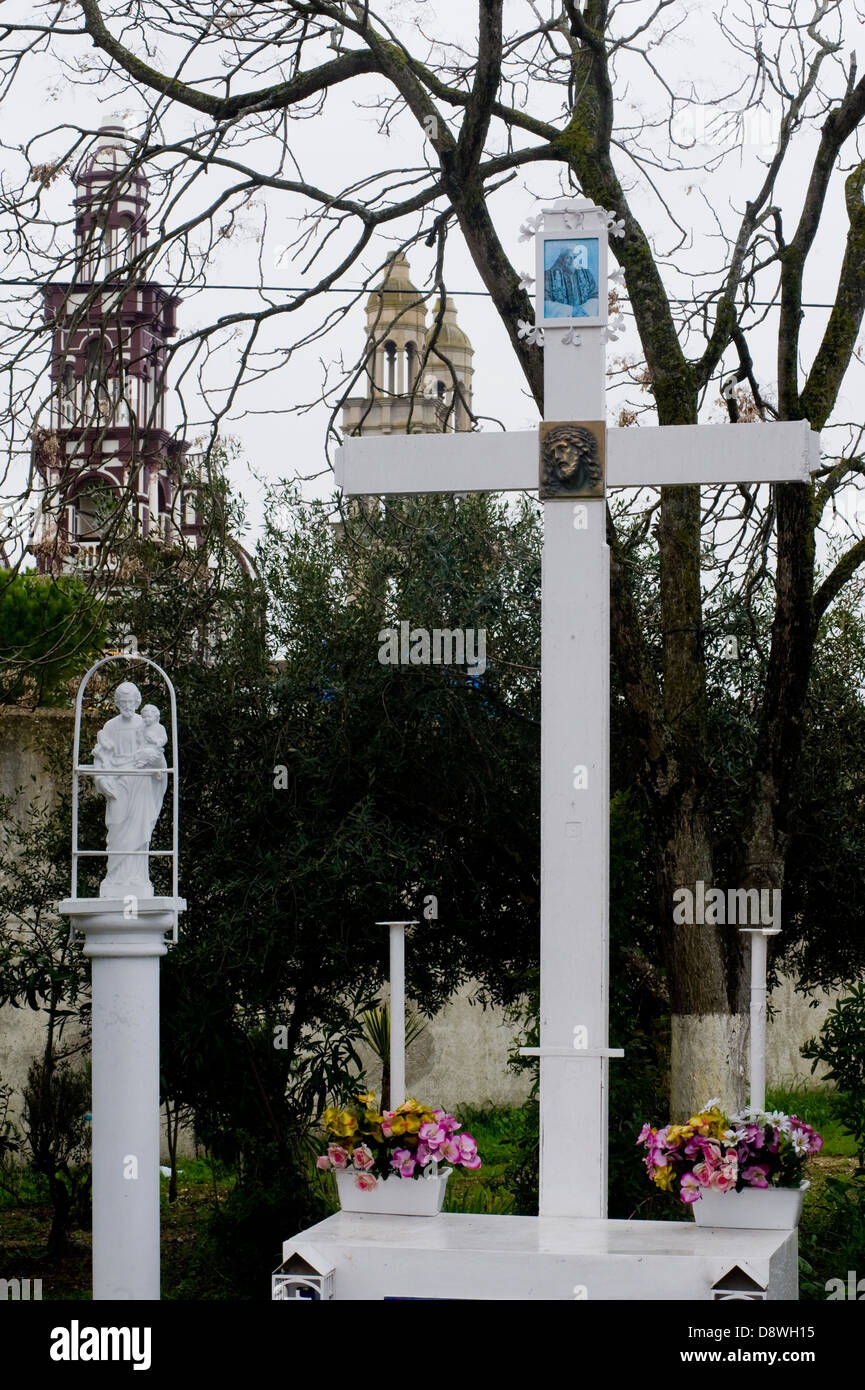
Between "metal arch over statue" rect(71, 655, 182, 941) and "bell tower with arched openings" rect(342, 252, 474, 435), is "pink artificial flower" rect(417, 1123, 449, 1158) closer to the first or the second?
"metal arch over statue" rect(71, 655, 182, 941)

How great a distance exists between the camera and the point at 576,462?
18.8ft

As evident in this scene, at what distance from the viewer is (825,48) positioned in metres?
8.52

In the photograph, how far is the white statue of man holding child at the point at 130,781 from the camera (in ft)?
22.2

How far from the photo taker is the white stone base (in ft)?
15.7

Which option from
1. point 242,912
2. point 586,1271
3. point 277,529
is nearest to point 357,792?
point 242,912

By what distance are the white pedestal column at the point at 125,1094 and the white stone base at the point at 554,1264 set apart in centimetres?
165

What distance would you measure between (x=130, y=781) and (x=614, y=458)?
2.45 meters

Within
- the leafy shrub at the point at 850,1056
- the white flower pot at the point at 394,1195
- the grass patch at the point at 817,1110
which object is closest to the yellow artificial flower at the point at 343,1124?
the white flower pot at the point at 394,1195

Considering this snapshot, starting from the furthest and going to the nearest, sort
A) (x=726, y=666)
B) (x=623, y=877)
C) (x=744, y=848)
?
1. (x=726, y=666)
2. (x=623, y=877)
3. (x=744, y=848)

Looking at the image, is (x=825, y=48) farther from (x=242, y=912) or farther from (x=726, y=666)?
(x=242, y=912)

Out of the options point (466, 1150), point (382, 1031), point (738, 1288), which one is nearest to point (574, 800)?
point (466, 1150)

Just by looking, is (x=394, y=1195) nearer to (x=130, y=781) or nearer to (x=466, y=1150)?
(x=466, y=1150)

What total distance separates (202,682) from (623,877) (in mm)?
2522
